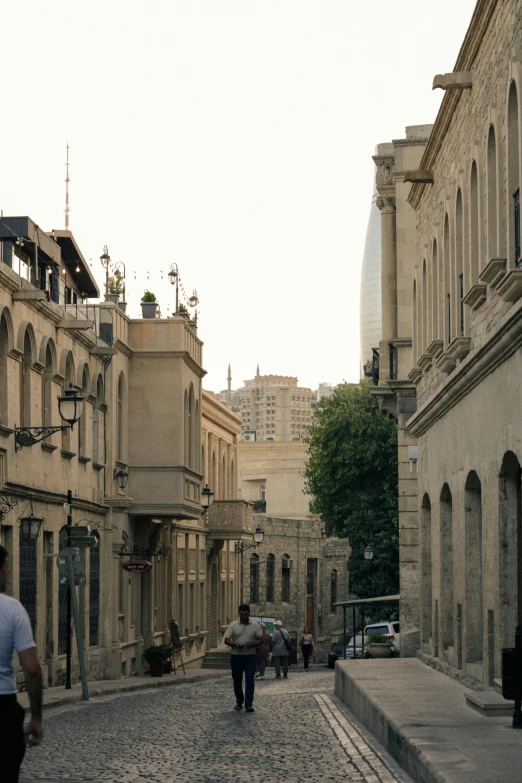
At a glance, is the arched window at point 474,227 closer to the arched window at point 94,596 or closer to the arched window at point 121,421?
the arched window at point 94,596

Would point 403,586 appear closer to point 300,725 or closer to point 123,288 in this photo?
point 123,288

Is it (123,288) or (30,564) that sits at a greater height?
(123,288)

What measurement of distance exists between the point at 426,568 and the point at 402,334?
8.15 meters

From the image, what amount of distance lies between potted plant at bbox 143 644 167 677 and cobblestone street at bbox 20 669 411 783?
1335 centimetres

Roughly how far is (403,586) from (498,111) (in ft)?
56.5

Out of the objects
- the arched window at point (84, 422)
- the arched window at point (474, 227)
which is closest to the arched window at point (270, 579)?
the arched window at point (84, 422)

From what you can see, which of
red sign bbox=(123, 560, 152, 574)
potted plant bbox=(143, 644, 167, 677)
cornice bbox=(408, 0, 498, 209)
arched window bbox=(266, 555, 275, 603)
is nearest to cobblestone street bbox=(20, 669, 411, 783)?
cornice bbox=(408, 0, 498, 209)

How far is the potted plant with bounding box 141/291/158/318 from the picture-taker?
3812 centimetres

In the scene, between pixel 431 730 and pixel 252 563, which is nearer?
pixel 431 730

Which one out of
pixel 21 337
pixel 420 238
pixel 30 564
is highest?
pixel 420 238

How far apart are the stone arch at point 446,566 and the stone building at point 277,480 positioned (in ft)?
232

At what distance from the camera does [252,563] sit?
6519cm

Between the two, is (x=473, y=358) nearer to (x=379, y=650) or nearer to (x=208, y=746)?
(x=208, y=746)

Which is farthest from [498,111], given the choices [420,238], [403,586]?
[403,586]
